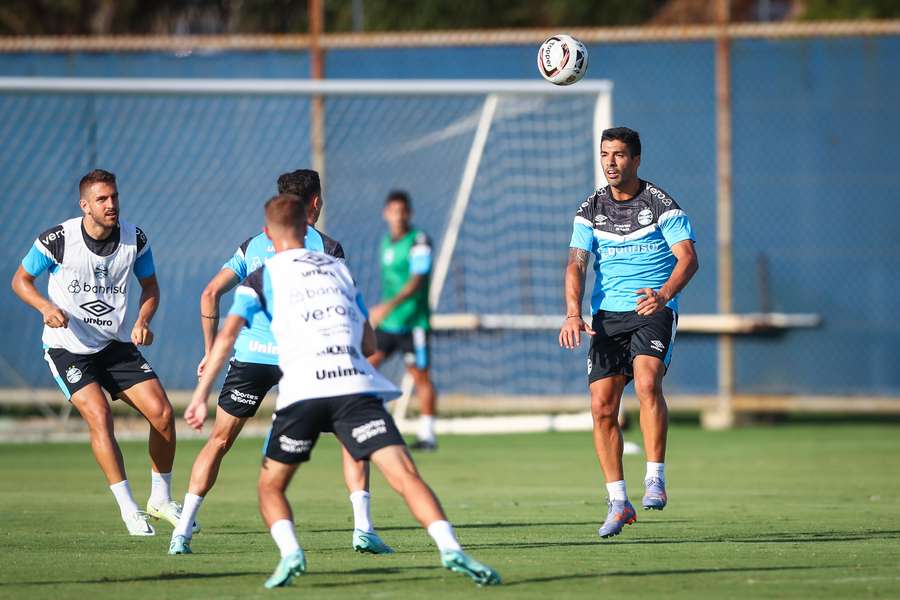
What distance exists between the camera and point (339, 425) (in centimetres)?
687

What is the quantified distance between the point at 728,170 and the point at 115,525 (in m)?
10.6

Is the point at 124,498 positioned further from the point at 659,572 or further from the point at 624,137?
the point at 624,137

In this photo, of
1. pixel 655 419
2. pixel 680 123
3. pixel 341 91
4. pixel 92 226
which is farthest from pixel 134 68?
pixel 655 419

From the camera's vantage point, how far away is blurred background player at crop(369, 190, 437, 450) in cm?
1531

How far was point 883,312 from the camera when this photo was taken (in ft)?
59.0

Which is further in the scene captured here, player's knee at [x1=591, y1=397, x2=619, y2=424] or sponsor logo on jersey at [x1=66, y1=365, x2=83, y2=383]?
sponsor logo on jersey at [x1=66, y1=365, x2=83, y2=383]

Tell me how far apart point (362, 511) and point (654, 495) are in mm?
1803

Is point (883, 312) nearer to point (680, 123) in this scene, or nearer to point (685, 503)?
point (680, 123)

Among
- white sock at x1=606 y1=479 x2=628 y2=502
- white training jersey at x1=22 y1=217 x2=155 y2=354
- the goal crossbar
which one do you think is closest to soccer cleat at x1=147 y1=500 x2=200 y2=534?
white training jersey at x1=22 y1=217 x2=155 y2=354

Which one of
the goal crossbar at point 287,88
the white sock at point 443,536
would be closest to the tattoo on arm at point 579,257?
the white sock at point 443,536

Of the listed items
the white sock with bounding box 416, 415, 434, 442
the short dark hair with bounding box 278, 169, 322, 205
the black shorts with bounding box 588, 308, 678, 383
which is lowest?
the white sock with bounding box 416, 415, 434, 442

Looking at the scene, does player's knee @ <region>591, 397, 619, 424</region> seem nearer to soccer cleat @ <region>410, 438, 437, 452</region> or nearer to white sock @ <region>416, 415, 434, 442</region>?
white sock @ <region>416, 415, 434, 442</region>

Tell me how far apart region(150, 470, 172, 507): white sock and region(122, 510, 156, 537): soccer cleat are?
26 centimetres

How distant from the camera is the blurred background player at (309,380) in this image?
6805 millimetres
